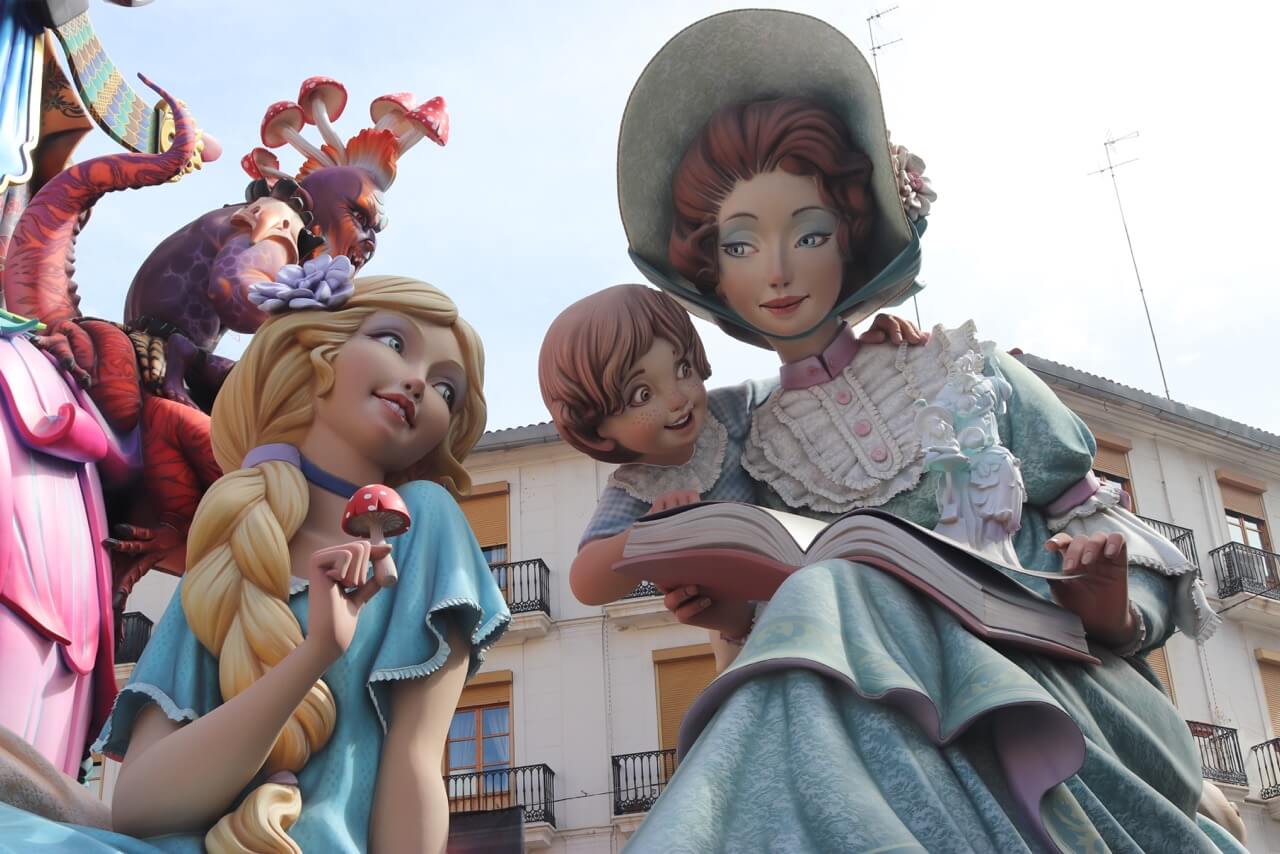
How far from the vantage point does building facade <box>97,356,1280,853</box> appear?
35.8ft

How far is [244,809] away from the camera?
2.63 meters

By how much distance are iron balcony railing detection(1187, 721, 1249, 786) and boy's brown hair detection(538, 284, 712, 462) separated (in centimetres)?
925

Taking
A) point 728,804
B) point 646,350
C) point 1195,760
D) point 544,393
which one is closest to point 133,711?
point 544,393

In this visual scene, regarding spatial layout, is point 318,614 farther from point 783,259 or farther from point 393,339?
point 783,259

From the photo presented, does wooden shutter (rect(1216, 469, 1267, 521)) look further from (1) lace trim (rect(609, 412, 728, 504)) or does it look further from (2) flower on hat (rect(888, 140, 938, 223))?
(1) lace trim (rect(609, 412, 728, 504))

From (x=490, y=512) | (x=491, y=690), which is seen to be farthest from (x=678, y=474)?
(x=490, y=512)

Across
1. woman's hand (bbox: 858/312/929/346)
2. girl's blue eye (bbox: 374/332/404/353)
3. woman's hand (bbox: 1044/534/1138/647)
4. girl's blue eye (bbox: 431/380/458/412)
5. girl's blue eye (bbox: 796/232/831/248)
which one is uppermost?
girl's blue eye (bbox: 796/232/831/248)

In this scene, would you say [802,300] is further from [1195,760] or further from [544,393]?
[1195,760]

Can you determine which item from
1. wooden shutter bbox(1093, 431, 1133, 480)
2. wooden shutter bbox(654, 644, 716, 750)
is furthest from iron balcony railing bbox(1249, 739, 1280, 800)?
wooden shutter bbox(654, 644, 716, 750)

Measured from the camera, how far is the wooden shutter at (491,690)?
11.4 m

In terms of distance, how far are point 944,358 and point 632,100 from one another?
2.45 feet

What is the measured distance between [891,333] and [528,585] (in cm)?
879

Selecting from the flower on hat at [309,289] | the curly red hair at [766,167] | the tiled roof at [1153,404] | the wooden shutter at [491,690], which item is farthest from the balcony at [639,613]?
the curly red hair at [766,167]

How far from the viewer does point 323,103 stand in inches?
183
